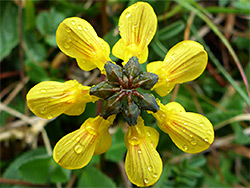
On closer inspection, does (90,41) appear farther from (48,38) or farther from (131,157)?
(48,38)

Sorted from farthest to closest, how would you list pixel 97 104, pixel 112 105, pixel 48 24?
pixel 48 24, pixel 97 104, pixel 112 105

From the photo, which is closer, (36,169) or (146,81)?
(146,81)

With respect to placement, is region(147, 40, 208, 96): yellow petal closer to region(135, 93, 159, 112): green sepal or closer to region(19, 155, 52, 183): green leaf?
region(135, 93, 159, 112): green sepal

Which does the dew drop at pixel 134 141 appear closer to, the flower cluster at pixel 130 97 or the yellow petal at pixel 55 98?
the flower cluster at pixel 130 97

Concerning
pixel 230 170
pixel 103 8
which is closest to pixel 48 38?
pixel 103 8

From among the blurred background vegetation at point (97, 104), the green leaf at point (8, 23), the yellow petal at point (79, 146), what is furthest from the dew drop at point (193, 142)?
the green leaf at point (8, 23)

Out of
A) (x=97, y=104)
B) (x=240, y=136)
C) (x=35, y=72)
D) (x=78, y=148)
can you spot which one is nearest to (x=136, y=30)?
(x=78, y=148)

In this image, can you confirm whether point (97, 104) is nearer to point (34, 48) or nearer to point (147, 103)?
point (34, 48)
